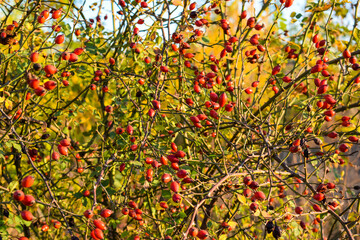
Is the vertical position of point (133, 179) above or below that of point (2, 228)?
above

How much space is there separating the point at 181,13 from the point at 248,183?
1.13m

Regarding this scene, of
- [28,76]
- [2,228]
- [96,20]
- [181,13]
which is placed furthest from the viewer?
[96,20]

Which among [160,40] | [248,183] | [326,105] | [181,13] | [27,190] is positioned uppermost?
[181,13]

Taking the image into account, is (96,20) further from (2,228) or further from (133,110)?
(2,228)

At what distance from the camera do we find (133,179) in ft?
7.99

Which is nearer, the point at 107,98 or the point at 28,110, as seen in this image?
the point at 28,110

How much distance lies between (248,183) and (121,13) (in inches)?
58.0

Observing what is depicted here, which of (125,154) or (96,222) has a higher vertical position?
(125,154)

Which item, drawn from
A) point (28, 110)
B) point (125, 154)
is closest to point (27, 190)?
point (28, 110)

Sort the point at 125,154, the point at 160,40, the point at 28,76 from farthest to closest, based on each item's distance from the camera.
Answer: the point at 160,40 → the point at 125,154 → the point at 28,76

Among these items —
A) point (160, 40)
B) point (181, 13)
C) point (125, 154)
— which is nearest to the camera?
point (125, 154)

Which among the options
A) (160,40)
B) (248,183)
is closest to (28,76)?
(248,183)

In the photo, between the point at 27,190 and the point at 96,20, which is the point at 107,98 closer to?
the point at 96,20

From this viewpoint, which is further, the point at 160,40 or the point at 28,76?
the point at 160,40
